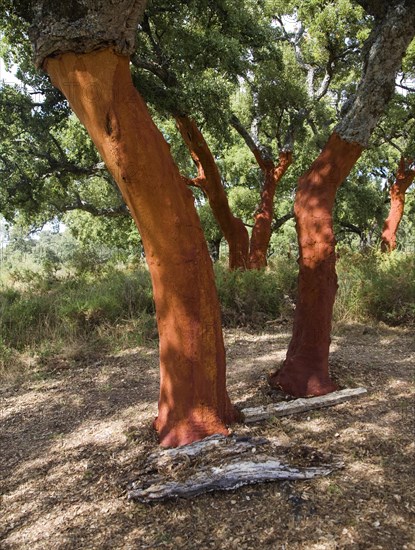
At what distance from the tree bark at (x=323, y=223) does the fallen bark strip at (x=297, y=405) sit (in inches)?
4.6

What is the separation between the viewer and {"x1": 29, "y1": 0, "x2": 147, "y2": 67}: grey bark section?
7.80 ft

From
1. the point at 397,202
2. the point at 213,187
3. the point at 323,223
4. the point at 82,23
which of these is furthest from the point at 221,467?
the point at 397,202

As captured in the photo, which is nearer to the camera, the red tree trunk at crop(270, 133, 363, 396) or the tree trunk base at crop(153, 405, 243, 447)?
the tree trunk base at crop(153, 405, 243, 447)

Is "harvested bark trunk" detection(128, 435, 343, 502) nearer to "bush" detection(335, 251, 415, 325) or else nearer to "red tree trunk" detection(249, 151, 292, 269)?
"bush" detection(335, 251, 415, 325)

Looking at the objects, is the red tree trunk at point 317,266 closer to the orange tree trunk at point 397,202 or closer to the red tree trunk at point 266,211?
the red tree trunk at point 266,211

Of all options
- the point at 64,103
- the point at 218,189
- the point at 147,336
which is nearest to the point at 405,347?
the point at 147,336

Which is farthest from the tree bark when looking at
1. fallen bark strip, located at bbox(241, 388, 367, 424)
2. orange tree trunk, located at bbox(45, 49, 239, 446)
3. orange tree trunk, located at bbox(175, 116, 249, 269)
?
orange tree trunk, located at bbox(175, 116, 249, 269)

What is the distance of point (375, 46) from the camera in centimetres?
338

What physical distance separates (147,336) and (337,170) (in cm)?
358

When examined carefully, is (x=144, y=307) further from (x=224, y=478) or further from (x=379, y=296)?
(x=224, y=478)

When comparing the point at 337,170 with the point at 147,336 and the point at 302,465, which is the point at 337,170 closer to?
the point at 302,465

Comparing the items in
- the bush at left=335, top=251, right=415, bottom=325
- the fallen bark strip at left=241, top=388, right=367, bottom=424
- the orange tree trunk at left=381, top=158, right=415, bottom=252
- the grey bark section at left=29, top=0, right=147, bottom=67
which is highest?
the orange tree trunk at left=381, top=158, right=415, bottom=252

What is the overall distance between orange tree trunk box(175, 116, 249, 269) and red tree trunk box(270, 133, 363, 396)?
4.40m

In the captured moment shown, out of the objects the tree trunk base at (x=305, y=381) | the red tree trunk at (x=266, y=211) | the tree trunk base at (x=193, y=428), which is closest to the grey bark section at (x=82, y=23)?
the tree trunk base at (x=193, y=428)
